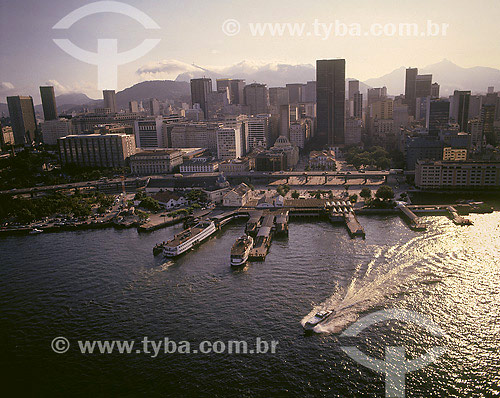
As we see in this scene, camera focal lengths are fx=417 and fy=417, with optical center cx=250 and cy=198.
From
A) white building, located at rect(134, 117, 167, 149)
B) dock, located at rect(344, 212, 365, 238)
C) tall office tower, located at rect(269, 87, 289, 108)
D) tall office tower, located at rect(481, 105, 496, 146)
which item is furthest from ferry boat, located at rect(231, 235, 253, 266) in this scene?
tall office tower, located at rect(269, 87, 289, 108)

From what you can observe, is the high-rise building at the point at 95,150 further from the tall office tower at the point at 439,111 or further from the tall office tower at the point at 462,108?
the tall office tower at the point at 462,108

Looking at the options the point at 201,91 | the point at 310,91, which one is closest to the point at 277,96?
the point at 201,91

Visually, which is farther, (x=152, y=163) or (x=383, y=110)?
(x=383, y=110)

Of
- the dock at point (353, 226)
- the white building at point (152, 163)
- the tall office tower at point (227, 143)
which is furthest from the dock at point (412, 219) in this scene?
the tall office tower at point (227, 143)

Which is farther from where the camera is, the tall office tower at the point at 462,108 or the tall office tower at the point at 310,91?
the tall office tower at the point at 310,91

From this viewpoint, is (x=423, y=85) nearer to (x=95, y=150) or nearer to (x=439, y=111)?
(x=439, y=111)
